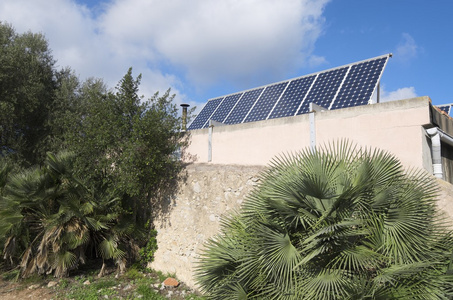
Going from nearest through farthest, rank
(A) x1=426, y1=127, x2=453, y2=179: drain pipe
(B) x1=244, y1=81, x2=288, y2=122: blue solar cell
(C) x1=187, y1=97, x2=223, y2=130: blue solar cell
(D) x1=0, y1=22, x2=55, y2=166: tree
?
(A) x1=426, y1=127, x2=453, y2=179: drain pipe
(B) x1=244, y1=81, x2=288, y2=122: blue solar cell
(D) x1=0, y1=22, x2=55, y2=166: tree
(C) x1=187, y1=97, x2=223, y2=130: blue solar cell

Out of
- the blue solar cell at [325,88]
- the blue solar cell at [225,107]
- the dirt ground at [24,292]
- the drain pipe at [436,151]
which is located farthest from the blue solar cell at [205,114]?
the drain pipe at [436,151]

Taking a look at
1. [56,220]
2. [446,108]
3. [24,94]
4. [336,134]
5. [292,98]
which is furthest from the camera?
[24,94]

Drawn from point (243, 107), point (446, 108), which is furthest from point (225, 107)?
point (446, 108)

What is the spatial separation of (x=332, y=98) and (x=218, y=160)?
3.36 metres

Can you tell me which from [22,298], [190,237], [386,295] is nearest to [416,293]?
[386,295]

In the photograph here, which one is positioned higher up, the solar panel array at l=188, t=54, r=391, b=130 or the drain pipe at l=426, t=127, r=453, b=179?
the solar panel array at l=188, t=54, r=391, b=130

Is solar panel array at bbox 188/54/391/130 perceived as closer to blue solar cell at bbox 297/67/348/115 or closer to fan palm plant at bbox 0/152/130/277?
blue solar cell at bbox 297/67/348/115

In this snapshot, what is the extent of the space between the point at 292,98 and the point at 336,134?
2.82 m

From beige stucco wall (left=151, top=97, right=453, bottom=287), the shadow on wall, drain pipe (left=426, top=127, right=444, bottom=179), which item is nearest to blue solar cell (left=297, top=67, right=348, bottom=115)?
beige stucco wall (left=151, top=97, right=453, bottom=287)

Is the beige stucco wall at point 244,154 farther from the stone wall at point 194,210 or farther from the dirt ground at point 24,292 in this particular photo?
the dirt ground at point 24,292

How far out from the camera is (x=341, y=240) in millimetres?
3891

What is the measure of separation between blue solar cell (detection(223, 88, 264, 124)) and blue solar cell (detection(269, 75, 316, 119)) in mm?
1198

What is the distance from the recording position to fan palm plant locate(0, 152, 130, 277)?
26.2 feet

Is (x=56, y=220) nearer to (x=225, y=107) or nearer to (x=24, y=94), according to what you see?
(x=24, y=94)
